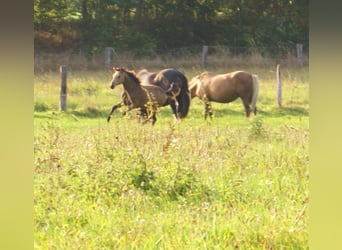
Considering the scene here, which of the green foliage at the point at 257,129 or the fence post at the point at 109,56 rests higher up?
the fence post at the point at 109,56

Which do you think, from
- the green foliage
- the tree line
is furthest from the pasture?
the tree line

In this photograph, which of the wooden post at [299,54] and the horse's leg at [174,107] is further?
the horse's leg at [174,107]

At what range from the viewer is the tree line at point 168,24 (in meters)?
2.43

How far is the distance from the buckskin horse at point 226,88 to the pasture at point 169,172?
4 centimetres

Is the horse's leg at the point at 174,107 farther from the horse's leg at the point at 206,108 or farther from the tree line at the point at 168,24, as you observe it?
the tree line at the point at 168,24

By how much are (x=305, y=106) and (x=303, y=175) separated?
12.0 inches

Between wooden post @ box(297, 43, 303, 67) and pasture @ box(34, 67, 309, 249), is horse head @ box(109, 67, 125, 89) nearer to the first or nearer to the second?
pasture @ box(34, 67, 309, 249)

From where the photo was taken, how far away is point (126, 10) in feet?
8.05

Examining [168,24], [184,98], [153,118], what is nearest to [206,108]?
[184,98]

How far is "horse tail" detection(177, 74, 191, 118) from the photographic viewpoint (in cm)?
275

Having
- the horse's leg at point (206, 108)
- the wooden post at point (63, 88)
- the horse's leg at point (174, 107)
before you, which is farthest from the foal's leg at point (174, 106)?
the wooden post at point (63, 88)

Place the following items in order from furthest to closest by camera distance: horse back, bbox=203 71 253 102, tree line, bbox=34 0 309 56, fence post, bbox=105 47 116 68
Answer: horse back, bbox=203 71 253 102
fence post, bbox=105 47 116 68
tree line, bbox=34 0 309 56

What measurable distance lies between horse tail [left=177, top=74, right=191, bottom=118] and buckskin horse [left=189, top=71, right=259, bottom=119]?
3cm
